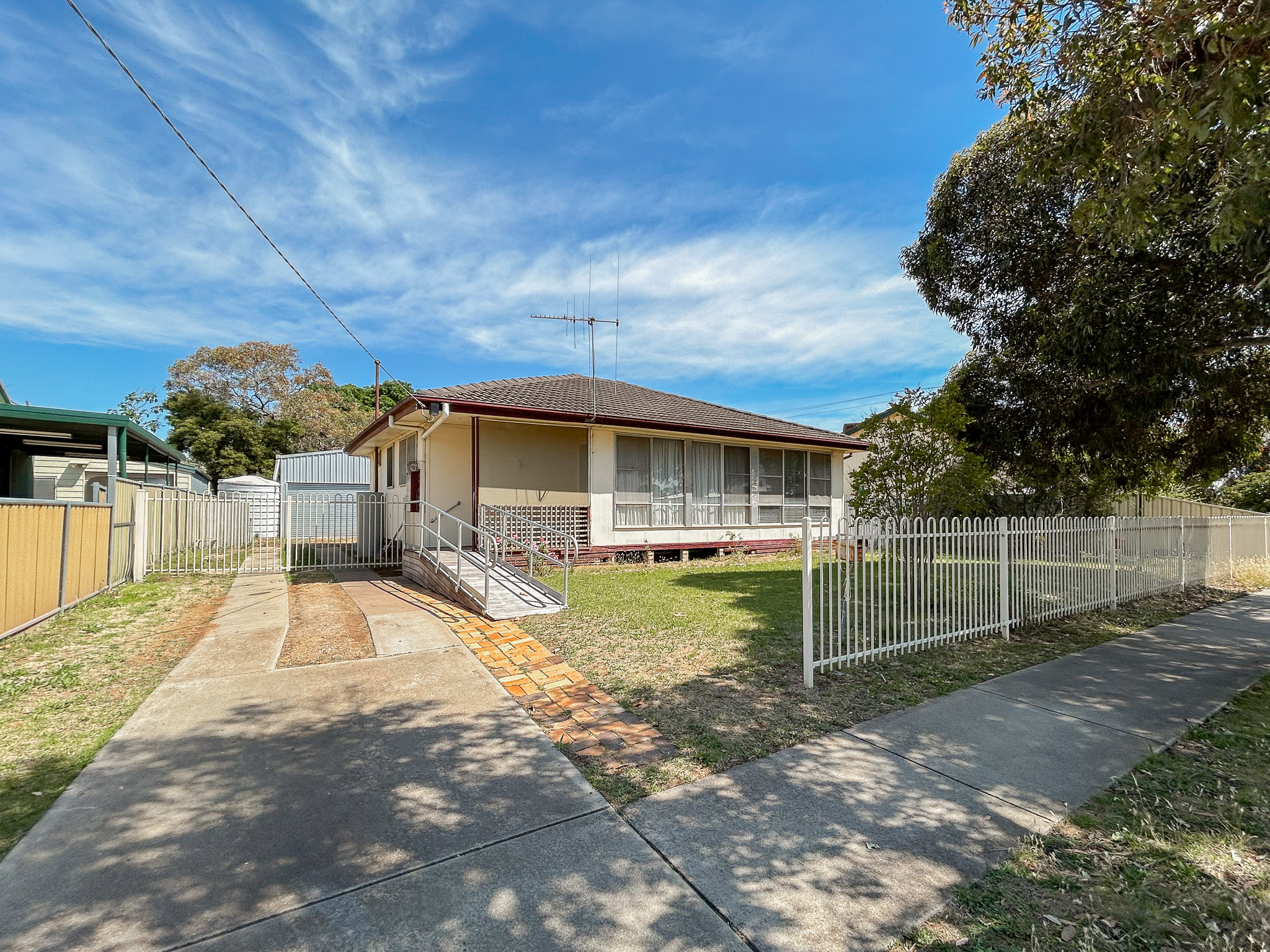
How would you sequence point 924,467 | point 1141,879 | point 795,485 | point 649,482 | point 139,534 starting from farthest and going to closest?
point 795,485 < point 649,482 < point 139,534 < point 924,467 < point 1141,879

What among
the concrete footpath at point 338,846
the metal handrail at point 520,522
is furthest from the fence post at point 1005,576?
the metal handrail at point 520,522

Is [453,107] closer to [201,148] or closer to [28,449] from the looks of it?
[201,148]

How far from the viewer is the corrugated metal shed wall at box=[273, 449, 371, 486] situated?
90.6ft

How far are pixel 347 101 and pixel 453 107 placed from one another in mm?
1914

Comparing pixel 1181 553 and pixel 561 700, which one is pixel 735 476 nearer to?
pixel 1181 553

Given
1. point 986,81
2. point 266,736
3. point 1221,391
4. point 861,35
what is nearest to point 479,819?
point 266,736

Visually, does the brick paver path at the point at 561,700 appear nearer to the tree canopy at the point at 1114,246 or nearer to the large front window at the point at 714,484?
the tree canopy at the point at 1114,246

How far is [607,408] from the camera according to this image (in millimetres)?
12992

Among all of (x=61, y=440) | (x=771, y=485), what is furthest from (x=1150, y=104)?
(x=61, y=440)

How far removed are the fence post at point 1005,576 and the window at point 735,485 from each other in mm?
7770

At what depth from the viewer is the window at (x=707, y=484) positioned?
14109 mm

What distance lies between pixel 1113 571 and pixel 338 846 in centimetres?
1067

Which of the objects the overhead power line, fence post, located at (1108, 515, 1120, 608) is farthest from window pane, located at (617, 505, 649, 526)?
fence post, located at (1108, 515, 1120, 608)

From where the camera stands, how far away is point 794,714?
455 centimetres
